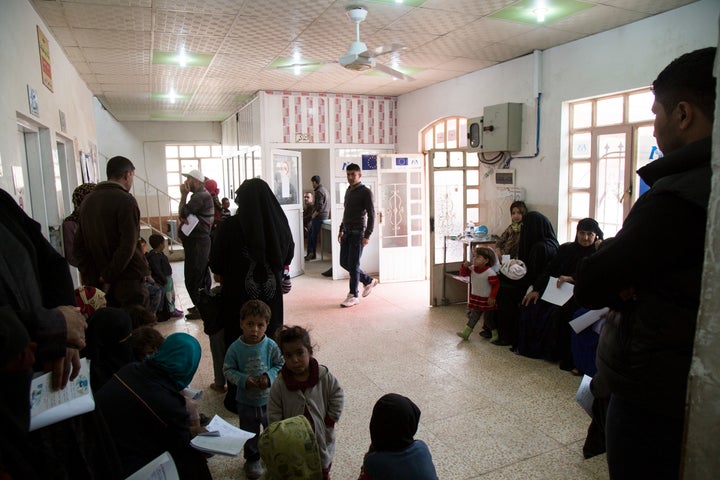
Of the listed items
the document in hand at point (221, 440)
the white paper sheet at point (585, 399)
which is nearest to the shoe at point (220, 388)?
the document in hand at point (221, 440)

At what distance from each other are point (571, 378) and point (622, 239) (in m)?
2.95

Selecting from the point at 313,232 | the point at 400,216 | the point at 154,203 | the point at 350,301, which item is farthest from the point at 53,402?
the point at 154,203

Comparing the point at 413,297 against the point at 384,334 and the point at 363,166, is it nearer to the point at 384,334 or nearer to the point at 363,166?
the point at 384,334

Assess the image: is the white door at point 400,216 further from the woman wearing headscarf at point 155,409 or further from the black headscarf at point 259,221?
the woman wearing headscarf at point 155,409

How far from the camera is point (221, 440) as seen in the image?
1920mm

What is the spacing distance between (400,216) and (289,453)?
5614 millimetres

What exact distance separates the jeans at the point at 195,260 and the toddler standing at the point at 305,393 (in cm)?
304

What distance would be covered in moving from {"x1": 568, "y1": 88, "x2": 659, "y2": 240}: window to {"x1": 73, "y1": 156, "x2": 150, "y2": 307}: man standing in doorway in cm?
404

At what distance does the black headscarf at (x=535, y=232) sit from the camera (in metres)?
4.33

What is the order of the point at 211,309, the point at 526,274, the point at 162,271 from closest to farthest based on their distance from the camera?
the point at 211,309, the point at 526,274, the point at 162,271

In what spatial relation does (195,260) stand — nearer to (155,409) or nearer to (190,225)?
(190,225)

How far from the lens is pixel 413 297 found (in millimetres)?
6109

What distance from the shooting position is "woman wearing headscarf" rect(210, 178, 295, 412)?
2770 mm

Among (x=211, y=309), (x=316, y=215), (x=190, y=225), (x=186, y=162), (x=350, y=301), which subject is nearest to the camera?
(x=211, y=309)
